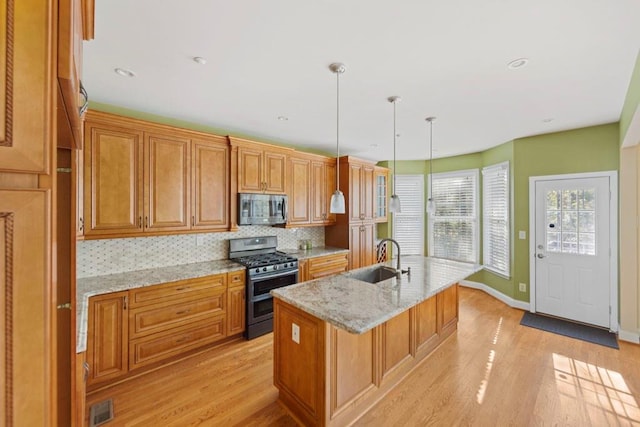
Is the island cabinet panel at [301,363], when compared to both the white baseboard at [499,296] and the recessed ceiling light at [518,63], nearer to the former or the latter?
the recessed ceiling light at [518,63]

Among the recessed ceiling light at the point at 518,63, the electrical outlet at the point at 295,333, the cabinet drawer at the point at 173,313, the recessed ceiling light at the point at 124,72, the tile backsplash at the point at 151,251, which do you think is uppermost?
the recessed ceiling light at the point at 124,72

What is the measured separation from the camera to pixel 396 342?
244cm

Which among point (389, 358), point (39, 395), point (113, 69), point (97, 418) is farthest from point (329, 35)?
point (97, 418)

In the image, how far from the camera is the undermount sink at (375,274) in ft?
9.16

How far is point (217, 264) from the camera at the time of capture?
10.9 feet

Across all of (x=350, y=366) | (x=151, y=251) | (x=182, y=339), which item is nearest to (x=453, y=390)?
(x=350, y=366)

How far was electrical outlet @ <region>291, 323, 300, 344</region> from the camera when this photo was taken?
6.68 ft

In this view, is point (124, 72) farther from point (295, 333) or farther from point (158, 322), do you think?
point (295, 333)

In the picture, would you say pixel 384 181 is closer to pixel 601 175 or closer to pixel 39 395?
pixel 601 175

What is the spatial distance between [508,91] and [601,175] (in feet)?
7.20

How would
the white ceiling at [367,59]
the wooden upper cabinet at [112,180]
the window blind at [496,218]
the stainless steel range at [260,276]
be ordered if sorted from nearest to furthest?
the white ceiling at [367,59], the wooden upper cabinet at [112,180], the stainless steel range at [260,276], the window blind at [496,218]

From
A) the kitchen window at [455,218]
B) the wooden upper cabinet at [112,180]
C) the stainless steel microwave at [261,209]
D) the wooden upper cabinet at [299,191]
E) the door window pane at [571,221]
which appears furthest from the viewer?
the kitchen window at [455,218]

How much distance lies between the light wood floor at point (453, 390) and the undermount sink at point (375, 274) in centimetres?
95

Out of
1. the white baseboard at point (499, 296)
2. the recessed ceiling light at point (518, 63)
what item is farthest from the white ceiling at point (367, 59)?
the white baseboard at point (499, 296)
